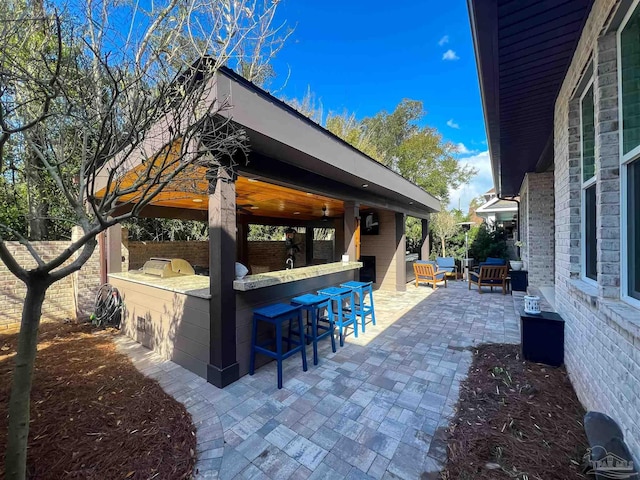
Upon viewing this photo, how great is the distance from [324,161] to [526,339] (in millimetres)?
3141

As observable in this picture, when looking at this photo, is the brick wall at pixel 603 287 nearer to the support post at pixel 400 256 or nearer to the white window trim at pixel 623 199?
the white window trim at pixel 623 199

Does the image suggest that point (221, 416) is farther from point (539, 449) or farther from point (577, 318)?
point (577, 318)

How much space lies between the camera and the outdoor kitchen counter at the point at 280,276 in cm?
289

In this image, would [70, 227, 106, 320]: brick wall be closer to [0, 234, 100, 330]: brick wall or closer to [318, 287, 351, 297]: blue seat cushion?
[0, 234, 100, 330]: brick wall

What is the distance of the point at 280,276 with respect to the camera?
3.45 metres

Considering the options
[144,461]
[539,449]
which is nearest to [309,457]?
[144,461]

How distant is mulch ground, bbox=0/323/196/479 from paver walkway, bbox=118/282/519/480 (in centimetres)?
17

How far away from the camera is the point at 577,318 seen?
2.50 m

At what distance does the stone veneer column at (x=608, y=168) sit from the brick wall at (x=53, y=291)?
681cm

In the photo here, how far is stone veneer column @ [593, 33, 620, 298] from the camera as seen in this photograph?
1.82m

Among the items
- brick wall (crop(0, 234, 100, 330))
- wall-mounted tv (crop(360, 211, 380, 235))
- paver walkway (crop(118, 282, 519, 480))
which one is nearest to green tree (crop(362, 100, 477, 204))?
wall-mounted tv (crop(360, 211, 380, 235))

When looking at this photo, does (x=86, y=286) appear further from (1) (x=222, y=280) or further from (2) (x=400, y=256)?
(2) (x=400, y=256)

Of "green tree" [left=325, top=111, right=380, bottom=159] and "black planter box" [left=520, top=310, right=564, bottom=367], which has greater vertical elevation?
"green tree" [left=325, top=111, right=380, bottom=159]

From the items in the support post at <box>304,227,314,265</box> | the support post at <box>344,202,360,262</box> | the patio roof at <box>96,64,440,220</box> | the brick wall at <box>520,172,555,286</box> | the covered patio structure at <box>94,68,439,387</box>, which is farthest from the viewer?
the support post at <box>304,227,314,265</box>
